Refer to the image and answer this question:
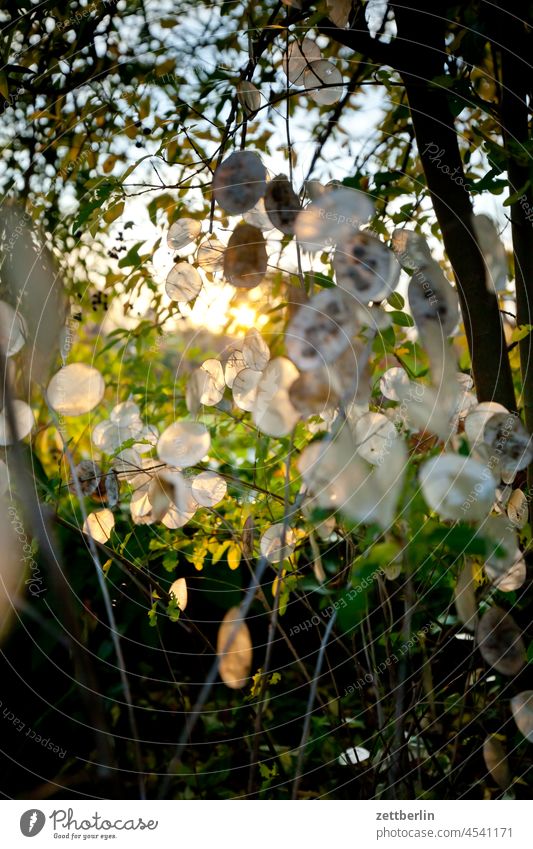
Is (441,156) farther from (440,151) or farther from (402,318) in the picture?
(402,318)

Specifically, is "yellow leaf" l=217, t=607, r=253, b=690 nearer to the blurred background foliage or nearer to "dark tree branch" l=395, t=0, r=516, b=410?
the blurred background foliage

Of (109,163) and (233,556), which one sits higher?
(109,163)

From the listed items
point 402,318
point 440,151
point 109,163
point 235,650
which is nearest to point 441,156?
point 440,151

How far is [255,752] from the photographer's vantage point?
1.86ft

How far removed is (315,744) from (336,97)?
0.58 meters

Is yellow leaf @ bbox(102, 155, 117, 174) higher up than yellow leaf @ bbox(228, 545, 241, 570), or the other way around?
yellow leaf @ bbox(102, 155, 117, 174)

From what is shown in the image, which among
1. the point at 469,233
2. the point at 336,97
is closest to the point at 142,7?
the point at 336,97
